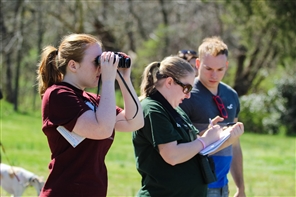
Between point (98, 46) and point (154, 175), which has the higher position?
point (98, 46)

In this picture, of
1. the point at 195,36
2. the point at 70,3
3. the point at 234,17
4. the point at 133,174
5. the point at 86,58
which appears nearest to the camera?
the point at 86,58

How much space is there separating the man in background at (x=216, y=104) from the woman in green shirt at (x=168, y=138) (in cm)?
→ 63

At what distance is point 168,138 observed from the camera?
10.8ft

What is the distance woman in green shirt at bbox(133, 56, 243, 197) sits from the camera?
330 centimetres

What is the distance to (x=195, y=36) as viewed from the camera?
24.0 metres

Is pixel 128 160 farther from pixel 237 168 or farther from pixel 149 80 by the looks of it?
pixel 149 80

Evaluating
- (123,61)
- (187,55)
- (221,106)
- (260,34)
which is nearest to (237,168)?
(221,106)

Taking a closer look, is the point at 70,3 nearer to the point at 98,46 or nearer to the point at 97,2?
the point at 97,2

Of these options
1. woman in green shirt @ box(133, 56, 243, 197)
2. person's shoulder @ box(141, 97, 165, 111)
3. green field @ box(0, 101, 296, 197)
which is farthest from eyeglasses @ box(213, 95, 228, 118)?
green field @ box(0, 101, 296, 197)

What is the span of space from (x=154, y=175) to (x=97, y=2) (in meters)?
19.2

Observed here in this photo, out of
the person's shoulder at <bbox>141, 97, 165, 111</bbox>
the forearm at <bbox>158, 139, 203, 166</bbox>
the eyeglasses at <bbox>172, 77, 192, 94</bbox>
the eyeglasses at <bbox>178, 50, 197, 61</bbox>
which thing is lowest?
the forearm at <bbox>158, 139, 203, 166</bbox>

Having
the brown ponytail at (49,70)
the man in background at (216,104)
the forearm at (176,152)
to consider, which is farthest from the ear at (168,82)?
the brown ponytail at (49,70)

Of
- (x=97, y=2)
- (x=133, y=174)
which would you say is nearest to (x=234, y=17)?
(x=97, y=2)

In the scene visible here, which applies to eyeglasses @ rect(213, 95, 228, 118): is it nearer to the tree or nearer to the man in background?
the man in background
